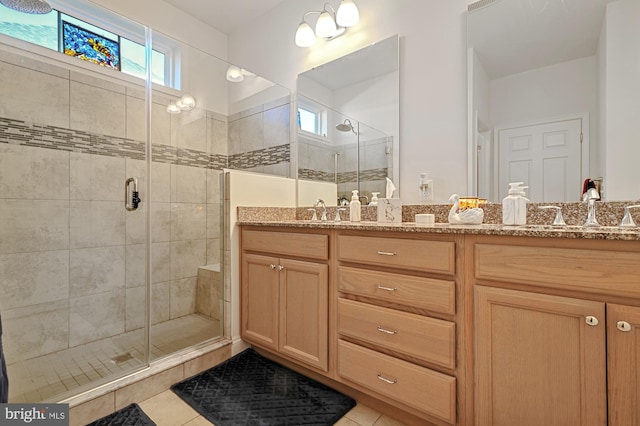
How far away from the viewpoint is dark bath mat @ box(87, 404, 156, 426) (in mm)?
1365

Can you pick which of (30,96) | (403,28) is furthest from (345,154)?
(30,96)

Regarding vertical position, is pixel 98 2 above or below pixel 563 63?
above

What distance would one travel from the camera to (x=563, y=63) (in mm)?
1479

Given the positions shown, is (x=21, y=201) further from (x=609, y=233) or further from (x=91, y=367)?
(x=609, y=233)

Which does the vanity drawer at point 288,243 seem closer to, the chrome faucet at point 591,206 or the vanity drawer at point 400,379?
the vanity drawer at point 400,379

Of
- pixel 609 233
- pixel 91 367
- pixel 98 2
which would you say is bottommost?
pixel 91 367

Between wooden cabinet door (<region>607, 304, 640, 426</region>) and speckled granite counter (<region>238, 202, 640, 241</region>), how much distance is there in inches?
8.9

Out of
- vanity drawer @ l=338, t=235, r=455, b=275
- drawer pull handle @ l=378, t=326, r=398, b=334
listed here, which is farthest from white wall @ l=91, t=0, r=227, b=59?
drawer pull handle @ l=378, t=326, r=398, b=334

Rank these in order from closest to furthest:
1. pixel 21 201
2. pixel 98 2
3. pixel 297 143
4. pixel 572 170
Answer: pixel 572 170 → pixel 21 201 → pixel 98 2 → pixel 297 143

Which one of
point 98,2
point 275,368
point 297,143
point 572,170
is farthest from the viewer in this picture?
point 297,143

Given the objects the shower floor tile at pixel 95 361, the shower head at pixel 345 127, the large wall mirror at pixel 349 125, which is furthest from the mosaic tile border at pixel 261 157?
the shower floor tile at pixel 95 361

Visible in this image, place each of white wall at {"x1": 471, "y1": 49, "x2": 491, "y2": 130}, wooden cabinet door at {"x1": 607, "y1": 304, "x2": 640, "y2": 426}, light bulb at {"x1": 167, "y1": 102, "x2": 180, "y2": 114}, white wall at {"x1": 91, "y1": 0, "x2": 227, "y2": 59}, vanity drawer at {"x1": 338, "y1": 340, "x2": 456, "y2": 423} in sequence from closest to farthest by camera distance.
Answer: wooden cabinet door at {"x1": 607, "y1": 304, "x2": 640, "y2": 426}, vanity drawer at {"x1": 338, "y1": 340, "x2": 456, "y2": 423}, white wall at {"x1": 471, "y1": 49, "x2": 491, "y2": 130}, light bulb at {"x1": 167, "y1": 102, "x2": 180, "y2": 114}, white wall at {"x1": 91, "y1": 0, "x2": 227, "y2": 59}

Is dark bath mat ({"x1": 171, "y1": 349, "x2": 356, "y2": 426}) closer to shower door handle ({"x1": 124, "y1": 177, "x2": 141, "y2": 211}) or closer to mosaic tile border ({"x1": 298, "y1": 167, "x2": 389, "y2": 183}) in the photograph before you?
shower door handle ({"x1": 124, "y1": 177, "x2": 141, "y2": 211})

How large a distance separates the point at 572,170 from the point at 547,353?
92 centimetres
